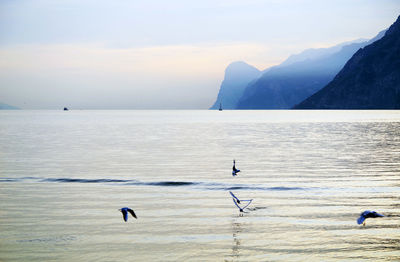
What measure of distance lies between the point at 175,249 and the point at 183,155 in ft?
118

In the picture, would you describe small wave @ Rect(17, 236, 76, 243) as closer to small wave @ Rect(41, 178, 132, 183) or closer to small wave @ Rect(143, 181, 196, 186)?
small wave @ Rect(143, 181, 196, 186)

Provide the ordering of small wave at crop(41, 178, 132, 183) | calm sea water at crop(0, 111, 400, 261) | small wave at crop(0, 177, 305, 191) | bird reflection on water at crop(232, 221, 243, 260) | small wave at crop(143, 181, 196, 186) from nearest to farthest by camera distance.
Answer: bird reflection on water at crop(232, 221, 243, 260)
calm sea water at crop(0, 111, 400, 261)
small wave at crop(0, 177, 305, 191)
small wave at crop(143, 181, 196, 186)
small wave at crop(41, 178, 132, 183)

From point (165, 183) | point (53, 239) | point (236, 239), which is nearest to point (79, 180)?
point (165, 183)

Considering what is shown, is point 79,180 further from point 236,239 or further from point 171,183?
point 236,239

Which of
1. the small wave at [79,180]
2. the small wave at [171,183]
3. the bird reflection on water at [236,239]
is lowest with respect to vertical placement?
the bird reflection on water at [236,239]

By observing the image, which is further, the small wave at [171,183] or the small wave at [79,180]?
the small wave at [79,180]

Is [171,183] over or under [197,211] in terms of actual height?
over

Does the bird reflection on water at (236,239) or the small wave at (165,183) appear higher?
the small wave at (165,183)

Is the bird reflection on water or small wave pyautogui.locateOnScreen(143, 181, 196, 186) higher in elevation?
small wave pyautogui.locateOnScreen(143, 181, 196, 186)

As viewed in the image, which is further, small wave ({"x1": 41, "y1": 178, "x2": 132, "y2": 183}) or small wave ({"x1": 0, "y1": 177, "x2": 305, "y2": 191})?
small wave ({"x1": 41, "y1": 178, "x2": 132, "y2": 183})

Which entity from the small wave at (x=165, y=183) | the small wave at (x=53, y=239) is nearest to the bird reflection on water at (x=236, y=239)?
the small wave at (x=53, y=239)

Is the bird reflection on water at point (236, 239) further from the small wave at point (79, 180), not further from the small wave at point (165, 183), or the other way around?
the small wave at point (79, 180)

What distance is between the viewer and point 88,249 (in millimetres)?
16422

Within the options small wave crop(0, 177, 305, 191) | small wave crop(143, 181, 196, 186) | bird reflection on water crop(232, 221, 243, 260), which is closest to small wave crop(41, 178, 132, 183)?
small wave crop(0, 177, 305, 191)
